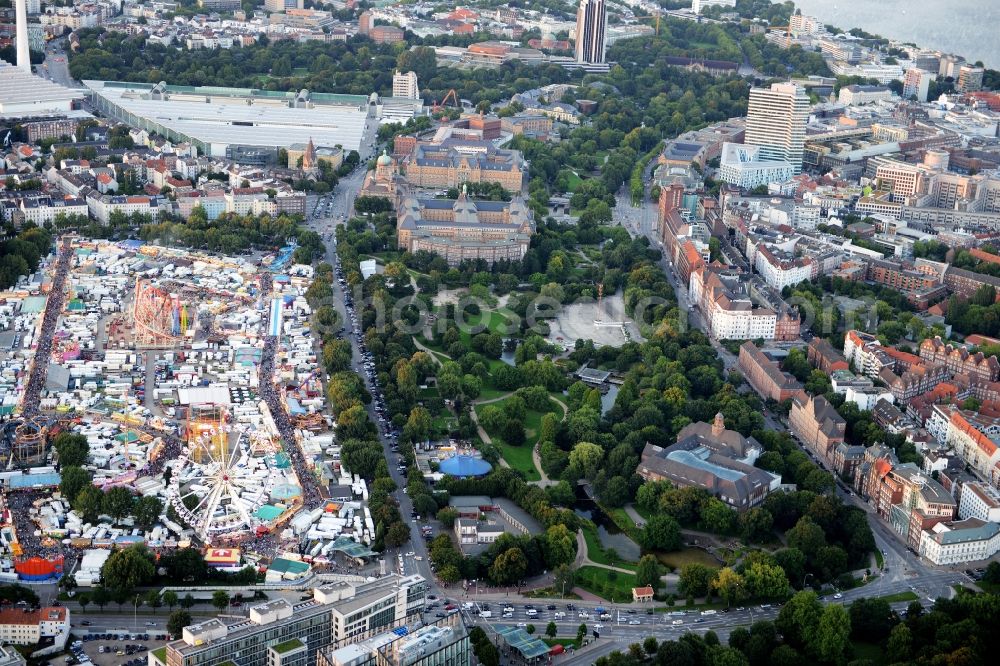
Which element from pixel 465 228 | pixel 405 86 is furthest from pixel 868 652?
pixel 405 86

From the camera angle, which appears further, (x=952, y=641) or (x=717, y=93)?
(x=717, y=93)

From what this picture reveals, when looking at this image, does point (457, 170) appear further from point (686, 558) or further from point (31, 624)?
point (31, 624)

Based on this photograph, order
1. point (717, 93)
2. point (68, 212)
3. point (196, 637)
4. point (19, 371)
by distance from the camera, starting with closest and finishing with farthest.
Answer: point (196, 637) < point (19, 371) < point (68, 212) < point (717, 93)

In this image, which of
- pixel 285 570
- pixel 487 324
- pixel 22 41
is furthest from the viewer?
pixel 22 41

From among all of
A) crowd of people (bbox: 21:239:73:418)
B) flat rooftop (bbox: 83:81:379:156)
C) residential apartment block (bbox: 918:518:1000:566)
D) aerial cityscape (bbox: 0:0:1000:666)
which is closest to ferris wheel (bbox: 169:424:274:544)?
aerial cityscape (bbox: 0:0:1000:666)

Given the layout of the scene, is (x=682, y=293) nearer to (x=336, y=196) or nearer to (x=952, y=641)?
(x=336, y=196)

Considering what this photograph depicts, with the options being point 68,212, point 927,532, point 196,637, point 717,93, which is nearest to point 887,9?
point 717,93

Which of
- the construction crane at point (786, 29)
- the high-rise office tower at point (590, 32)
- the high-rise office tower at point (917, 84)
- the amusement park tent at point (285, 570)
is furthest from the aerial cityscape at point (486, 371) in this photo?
the construction crane at point (786, 29)
